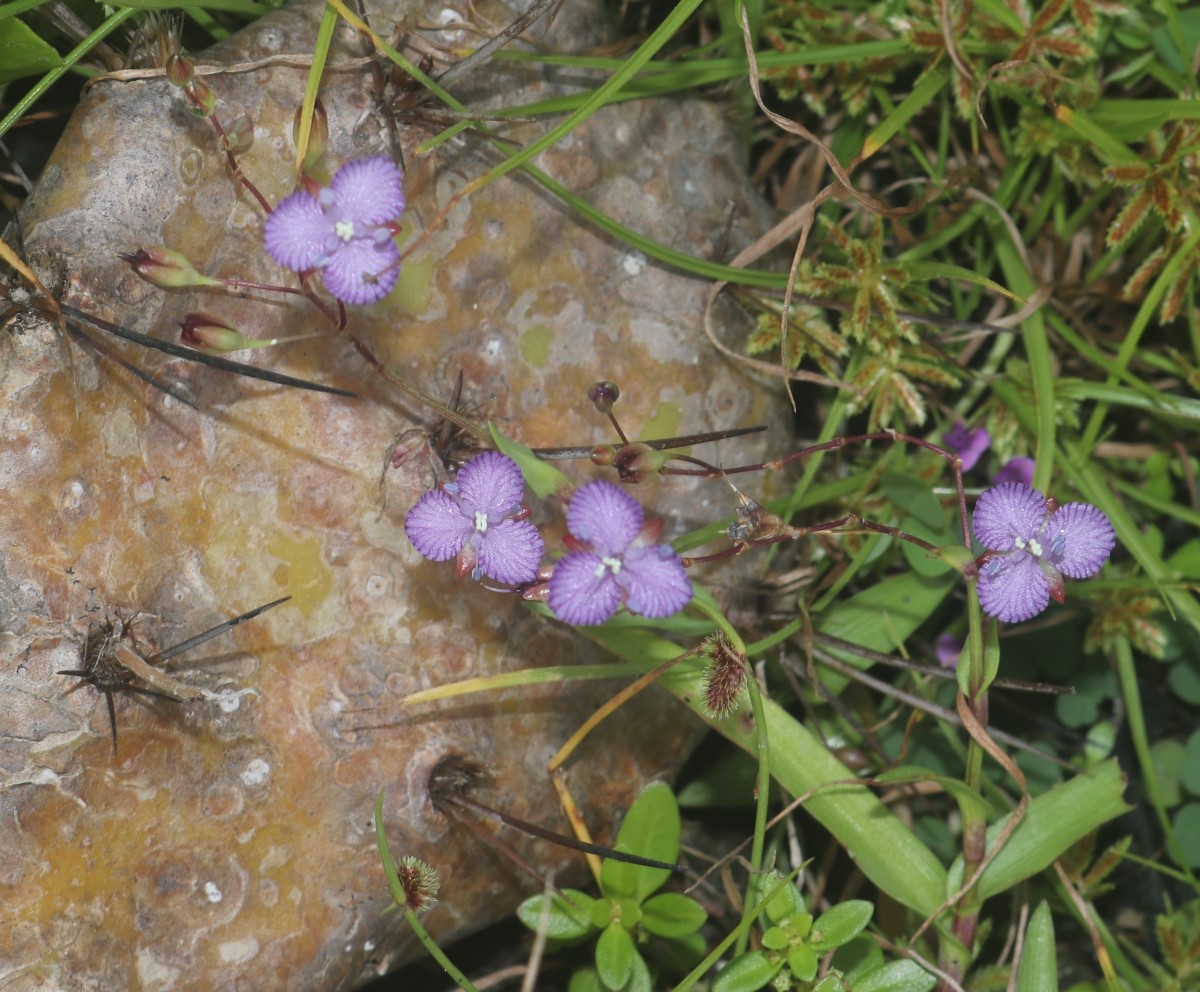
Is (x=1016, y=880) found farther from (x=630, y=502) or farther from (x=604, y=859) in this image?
(x=630, y=502)

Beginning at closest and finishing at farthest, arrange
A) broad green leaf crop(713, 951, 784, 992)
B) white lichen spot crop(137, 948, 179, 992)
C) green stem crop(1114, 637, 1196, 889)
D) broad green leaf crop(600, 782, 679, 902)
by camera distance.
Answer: white lichen spot crop(137, 948, 179, 992) < broad green leaf crop(713, 951, 784, 992) < broad green leaf crop(600, 782, 679, 902) < green stem crop(1114, 637, 1196, 889)

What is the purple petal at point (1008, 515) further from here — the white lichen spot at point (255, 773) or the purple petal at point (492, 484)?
the white lichen spot at point (255, 773)

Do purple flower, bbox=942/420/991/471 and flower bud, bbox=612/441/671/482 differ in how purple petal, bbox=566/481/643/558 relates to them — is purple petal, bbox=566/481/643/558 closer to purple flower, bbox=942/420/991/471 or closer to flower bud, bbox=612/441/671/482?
flower bud, bbox=612/441/671/482

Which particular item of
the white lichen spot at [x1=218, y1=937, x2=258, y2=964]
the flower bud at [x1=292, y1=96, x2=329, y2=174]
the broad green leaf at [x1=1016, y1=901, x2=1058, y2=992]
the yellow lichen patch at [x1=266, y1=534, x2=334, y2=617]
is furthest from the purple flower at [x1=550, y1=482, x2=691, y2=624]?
the broad green leaf at [x1=1016, y1=901, x2=1058, y2=992]

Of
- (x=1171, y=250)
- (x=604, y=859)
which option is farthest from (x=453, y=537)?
(x=1171, y=250)

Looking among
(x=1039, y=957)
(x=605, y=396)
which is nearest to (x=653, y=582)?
(x=605, y=396)
